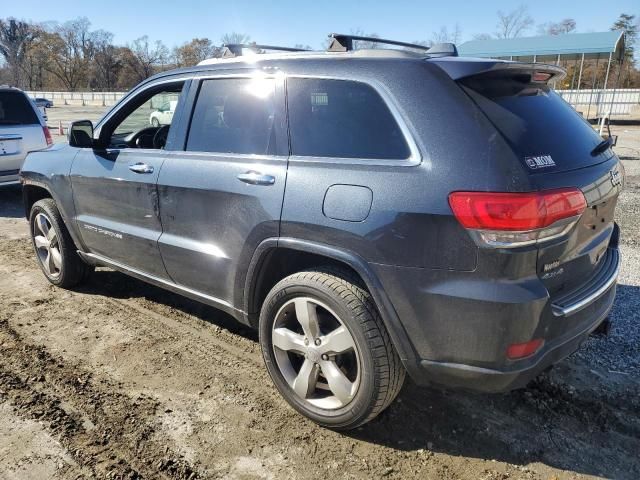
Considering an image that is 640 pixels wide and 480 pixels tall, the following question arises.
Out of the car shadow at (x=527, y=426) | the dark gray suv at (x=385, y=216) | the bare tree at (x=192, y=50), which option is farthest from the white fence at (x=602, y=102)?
the bare tree at (x=192, y=50)

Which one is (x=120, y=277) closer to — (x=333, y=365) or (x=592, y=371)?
(x=333, y=365)

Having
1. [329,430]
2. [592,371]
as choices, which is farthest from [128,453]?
[592,371]

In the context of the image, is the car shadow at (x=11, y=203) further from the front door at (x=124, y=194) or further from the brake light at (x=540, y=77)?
the brake light at (x=540, y=77)

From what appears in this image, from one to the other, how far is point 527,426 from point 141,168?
2.86 metres

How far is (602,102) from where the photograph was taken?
27.7 metres

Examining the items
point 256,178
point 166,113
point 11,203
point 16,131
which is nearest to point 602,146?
point 256,178

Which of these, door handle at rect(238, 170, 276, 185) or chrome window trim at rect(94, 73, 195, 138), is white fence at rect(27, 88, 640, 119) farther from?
door handle at rect(238, 170, 276, 185)

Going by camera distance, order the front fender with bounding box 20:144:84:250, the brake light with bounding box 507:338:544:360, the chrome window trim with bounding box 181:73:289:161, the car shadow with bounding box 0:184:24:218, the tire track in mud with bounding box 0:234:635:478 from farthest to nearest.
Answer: the car shadow with bounding box 0:184:24:218
the front fender with bounding box 20:144:84:250
the chrome window trim with bounding box 181:73:289:161
the tire track in mud with bounding box 0:234:635:478
the brake light with bounding box 507:338:544:360

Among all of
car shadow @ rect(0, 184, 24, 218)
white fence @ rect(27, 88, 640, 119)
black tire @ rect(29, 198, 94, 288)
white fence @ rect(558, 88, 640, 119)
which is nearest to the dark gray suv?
black tire @ rect(29, 198, 94, 288)

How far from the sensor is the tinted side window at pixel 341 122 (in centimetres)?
247

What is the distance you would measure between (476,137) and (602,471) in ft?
5.58

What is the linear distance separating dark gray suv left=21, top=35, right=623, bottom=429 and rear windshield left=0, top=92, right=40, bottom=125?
6188mm

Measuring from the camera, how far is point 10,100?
827cm

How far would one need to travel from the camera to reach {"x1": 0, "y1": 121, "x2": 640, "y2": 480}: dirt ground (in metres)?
2.51
